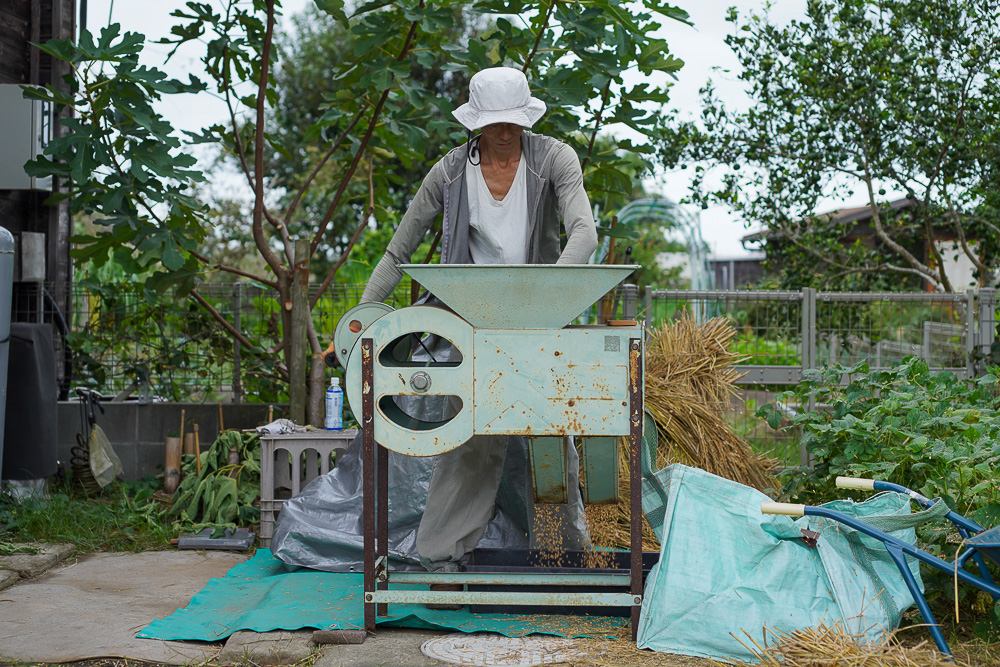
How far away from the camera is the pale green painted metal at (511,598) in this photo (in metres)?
2.76

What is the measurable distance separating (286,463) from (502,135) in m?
2.17

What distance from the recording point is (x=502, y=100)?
3.07 metres

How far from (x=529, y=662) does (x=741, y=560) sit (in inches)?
30.8

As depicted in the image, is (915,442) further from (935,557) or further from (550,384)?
(550,384)

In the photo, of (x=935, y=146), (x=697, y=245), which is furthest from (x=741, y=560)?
(x=697, y=245)

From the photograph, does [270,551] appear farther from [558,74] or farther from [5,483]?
[558,74]

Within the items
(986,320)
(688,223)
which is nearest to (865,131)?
(986,320)

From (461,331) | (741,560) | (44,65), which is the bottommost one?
(741,560)

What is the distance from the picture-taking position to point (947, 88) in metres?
6.65

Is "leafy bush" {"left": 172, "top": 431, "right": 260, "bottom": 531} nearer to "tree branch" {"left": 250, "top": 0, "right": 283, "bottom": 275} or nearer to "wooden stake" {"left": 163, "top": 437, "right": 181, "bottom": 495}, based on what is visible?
"wooden stake" {"left": 163, "top": 437, "right": 181, "bottom": 495}

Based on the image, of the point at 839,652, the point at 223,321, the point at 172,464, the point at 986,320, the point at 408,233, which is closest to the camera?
the point at 839,652

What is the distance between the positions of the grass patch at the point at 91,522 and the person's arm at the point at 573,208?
8.53 feet

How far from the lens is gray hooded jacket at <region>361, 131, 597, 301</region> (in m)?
3.22

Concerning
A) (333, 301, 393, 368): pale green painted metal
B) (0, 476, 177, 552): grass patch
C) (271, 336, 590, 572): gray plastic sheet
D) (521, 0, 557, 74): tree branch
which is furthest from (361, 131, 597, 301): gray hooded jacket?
(0, 476, 177, 552): grass patch
